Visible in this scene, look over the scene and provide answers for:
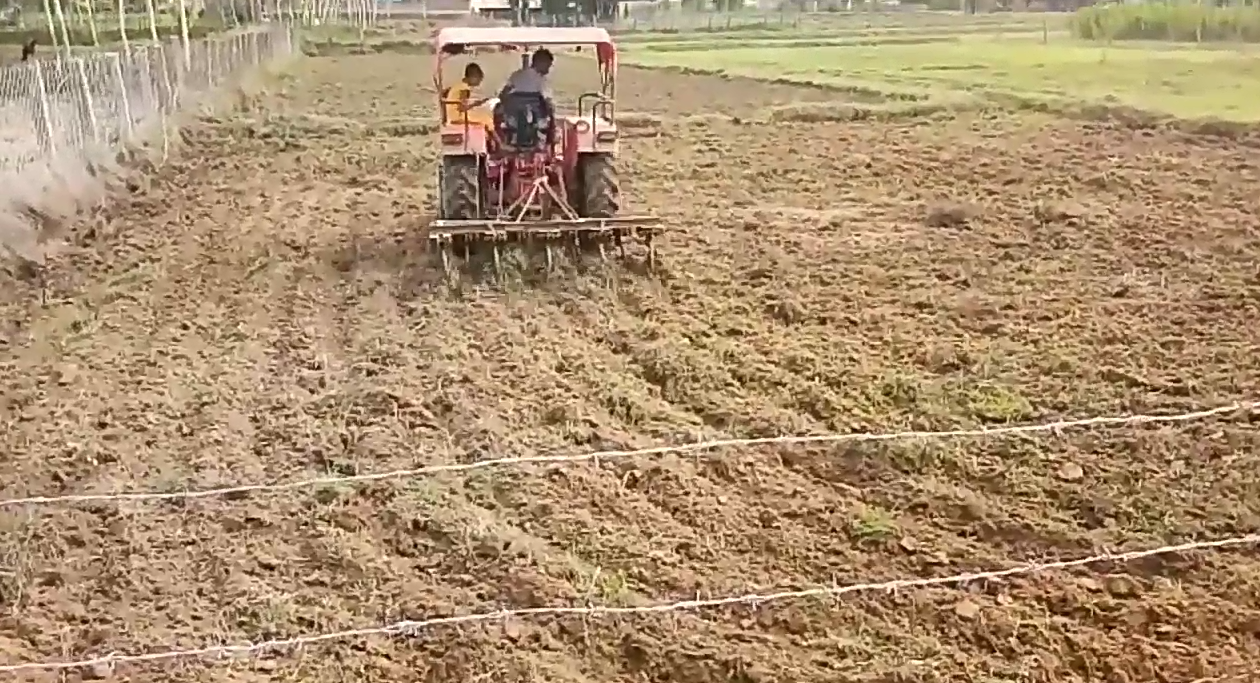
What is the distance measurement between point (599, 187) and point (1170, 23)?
18.7 meters

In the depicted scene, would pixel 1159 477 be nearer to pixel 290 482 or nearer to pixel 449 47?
pixel 290 482

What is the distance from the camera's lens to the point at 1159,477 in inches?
212

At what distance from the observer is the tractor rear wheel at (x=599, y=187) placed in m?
8.50

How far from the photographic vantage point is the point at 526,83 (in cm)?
838

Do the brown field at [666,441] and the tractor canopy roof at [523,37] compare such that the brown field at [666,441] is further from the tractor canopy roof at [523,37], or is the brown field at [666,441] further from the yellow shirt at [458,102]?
the tractor canopy roof at [523,37]

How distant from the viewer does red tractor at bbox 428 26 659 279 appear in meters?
8.28

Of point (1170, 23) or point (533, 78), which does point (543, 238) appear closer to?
point (533, 78)

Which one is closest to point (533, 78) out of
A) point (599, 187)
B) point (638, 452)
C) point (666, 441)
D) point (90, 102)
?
point (599, 187)

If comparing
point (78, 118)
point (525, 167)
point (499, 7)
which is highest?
point (525, 167)

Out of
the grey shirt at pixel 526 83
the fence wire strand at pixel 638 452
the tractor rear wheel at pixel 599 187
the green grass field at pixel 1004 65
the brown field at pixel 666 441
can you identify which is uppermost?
the grey shirt at pixel 526 83

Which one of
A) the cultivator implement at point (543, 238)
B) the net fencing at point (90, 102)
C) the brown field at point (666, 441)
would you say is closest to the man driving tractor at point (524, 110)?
the cultivator implement at point (543, 238)

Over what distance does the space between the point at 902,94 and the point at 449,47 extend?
9803 mm

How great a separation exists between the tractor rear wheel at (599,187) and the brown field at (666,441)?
1.89 feet

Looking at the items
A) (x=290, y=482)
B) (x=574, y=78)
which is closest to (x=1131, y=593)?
(x=290, y=482)
